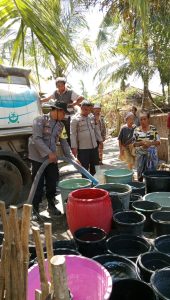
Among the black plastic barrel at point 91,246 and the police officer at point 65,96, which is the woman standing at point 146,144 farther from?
the black plastic barrel at point 91,246

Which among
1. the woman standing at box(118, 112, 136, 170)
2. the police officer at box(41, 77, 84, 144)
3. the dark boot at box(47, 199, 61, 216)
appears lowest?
the dark boot at box(47, 199, 61, 216)

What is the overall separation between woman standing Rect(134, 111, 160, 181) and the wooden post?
372cm

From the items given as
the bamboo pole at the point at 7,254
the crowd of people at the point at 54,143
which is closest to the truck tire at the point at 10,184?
the crowd of people at the point at 54,143

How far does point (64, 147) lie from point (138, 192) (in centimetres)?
128

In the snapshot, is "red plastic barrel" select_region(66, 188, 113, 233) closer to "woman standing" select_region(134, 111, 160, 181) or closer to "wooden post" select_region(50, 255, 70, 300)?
"woman standing" select_region(134, 111, 160, 181)

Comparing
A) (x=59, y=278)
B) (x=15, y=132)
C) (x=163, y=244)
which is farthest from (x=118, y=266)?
(x=15, y=132)

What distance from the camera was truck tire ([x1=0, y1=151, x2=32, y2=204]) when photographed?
538 cm

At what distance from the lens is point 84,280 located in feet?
7.23

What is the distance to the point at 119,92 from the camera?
637 inches

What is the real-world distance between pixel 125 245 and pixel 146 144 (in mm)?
2196

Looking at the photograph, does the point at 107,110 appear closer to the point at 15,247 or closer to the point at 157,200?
the point at 157,200

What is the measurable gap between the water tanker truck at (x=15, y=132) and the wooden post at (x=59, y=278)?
12.9ft

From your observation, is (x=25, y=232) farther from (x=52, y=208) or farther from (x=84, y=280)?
(x=52, y=208)

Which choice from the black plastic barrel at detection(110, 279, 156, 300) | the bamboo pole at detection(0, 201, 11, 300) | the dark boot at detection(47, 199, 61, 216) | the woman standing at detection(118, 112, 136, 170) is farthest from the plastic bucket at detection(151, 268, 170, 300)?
the woman standing at detection(118, 112, 136, 170)
